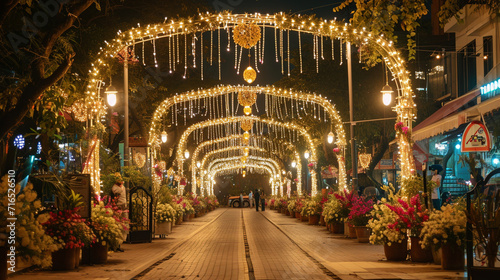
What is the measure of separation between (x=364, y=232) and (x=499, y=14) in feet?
36.4

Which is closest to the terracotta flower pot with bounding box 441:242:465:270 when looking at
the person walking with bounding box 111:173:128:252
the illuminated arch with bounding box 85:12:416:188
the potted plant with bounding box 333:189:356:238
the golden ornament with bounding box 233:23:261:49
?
the illuminated arch with bounding box 85:12:416:188

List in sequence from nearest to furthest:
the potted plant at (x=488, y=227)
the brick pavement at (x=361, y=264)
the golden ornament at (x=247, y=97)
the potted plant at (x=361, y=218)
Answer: the potted plant at (x=488, y=227)
the brick pavement at (x=361, y=264)
the potted plant at (x=361, y=218)
the golden ornament at (x=247, y=97)

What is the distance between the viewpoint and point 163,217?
2508 cm

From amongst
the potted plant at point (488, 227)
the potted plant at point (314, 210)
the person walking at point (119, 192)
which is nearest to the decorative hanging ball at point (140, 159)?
the person walking at point (119, 192)

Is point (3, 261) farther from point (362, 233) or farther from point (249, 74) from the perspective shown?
point (249, 74)

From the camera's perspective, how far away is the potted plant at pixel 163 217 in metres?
25.0

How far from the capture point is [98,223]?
14820 mm

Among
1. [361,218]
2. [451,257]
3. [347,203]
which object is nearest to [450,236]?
[451,257]

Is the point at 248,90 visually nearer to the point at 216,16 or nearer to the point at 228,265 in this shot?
the point at 216,16

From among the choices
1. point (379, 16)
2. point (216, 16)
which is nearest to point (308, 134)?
point (216, 16)

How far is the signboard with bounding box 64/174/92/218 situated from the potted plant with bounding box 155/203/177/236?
1047 cm

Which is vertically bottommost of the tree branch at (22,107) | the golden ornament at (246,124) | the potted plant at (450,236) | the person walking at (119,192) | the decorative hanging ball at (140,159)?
the potted plant at (450,236)

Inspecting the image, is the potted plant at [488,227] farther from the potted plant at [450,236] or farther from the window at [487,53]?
the window at [487,53]

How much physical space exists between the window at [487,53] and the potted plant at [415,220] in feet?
39.4
